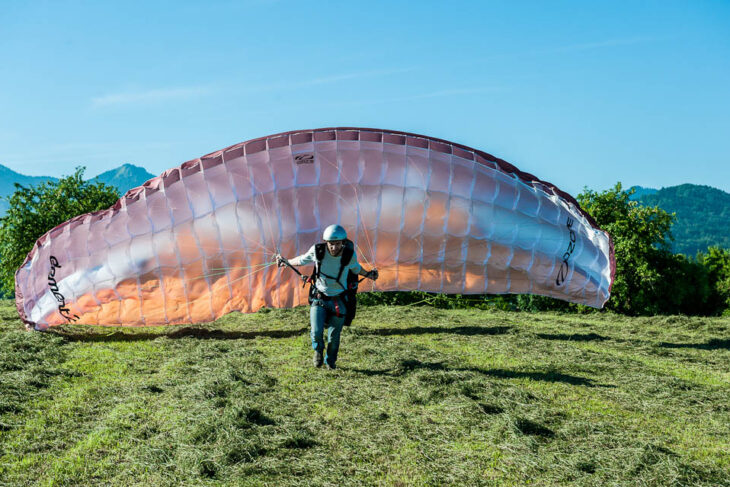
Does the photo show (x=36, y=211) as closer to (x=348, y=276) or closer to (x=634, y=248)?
(x=348, y=276)

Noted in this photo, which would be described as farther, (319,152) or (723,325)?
(723,325)

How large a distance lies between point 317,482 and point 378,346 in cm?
587

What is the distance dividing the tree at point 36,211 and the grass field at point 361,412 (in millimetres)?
12881

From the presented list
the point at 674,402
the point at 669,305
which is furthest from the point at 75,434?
the point at 669,305

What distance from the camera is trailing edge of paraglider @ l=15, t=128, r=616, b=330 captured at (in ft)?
36.3

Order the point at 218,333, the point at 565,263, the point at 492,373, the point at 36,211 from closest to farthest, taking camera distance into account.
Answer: the point at 492,373
the point at 565,263
the point at 218,333
the point at 36,211

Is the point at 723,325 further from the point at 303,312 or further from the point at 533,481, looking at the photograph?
the point at 533,481

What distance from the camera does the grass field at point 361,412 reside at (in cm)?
485

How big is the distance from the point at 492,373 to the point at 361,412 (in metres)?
2.82

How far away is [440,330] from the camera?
44.3 ft

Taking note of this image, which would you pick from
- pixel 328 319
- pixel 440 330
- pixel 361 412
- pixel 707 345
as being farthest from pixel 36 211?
pixel 707 345

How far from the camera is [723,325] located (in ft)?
49.1

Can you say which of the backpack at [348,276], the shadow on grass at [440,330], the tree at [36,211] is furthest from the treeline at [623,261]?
the backpack at [348,276]

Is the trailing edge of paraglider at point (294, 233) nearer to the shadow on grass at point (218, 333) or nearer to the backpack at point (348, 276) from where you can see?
the shadow on grass at point (218, 333)
